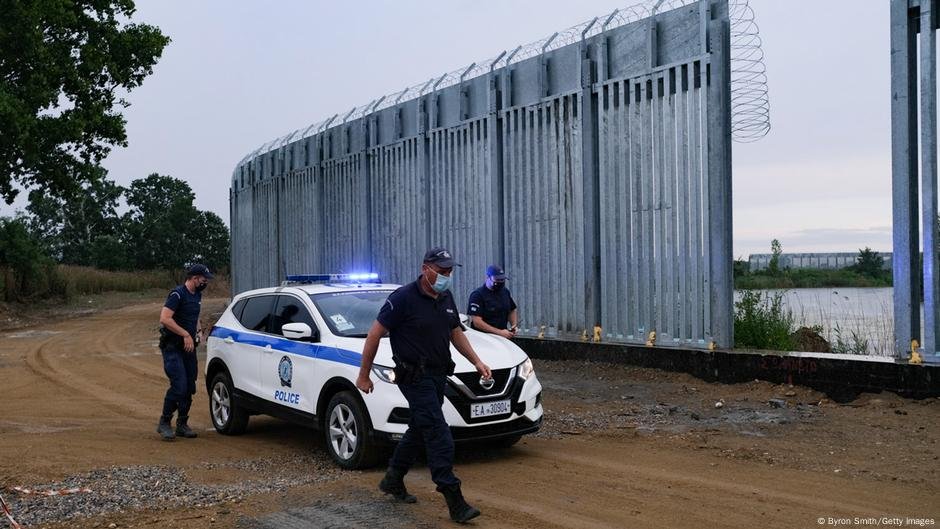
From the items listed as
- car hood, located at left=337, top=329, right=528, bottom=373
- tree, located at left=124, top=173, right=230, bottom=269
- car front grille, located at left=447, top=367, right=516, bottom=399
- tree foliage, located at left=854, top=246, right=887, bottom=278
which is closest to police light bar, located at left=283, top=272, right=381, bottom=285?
car hood, located at left=337, top=329, right=528, bottom=373

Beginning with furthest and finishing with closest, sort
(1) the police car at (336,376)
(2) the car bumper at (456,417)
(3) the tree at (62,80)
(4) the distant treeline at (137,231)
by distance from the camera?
1. (4) the distant treeline at (137,231)
2. (3) the tree at (62,80)
3. (1) the police car at (336,376)
4. (2) the car bumper at (456,417)

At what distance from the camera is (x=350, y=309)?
8344 mm

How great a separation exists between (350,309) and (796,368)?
565 centimetres

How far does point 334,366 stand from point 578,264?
741cm

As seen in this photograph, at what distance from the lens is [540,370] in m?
13.9

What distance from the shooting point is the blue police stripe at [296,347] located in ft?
24.4

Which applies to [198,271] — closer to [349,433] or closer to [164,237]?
[349,433]

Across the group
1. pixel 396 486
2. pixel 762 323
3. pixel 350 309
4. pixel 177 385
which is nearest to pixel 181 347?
pixel 177 385

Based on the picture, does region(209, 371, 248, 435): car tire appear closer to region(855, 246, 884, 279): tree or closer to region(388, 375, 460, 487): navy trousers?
region(388, 375, 460, 487): navy trousers

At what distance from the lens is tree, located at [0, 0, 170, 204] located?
22.1 m

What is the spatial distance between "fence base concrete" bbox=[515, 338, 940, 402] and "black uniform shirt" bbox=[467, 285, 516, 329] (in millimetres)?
3163

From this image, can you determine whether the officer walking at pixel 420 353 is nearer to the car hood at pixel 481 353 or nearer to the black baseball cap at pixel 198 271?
the car hood at pixel 481 353

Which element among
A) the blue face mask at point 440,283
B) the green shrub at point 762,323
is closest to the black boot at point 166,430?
the blue face mask at point 440,283

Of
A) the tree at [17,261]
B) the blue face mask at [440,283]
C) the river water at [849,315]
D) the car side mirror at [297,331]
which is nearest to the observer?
the blue face mask at [440,283]
